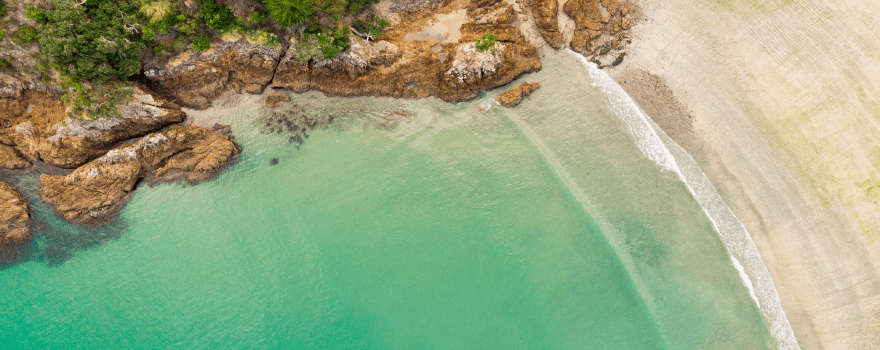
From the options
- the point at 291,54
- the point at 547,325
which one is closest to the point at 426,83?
the point at 291,54

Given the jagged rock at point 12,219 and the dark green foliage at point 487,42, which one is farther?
the dark green foliage at point 487,42

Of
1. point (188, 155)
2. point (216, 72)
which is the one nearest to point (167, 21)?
point (216, 72)

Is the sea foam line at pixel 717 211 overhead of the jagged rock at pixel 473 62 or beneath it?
beneath

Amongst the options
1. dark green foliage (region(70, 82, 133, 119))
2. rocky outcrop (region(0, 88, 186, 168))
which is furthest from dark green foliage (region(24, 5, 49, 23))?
rocky outcrop (region(0, 88, 186, 168))

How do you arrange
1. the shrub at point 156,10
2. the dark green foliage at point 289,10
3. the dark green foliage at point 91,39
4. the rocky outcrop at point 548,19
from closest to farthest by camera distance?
the dark green foliage at point 91,39 → the shrub at point 156,10 → the dark green foliage at point 289,10 → the rocky outcrop at point 548,19

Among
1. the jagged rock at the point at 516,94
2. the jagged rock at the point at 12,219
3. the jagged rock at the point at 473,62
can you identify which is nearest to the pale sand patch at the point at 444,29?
the jagged rock at the point at 473,62

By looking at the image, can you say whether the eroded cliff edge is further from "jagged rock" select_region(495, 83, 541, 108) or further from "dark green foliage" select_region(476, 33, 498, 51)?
"jagged rock" select_region(495, 83, 541, 108)

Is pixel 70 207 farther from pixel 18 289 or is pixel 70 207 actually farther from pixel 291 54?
pixel 291 54

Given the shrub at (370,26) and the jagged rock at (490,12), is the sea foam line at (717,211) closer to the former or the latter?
the jagged rock at (490,12)
